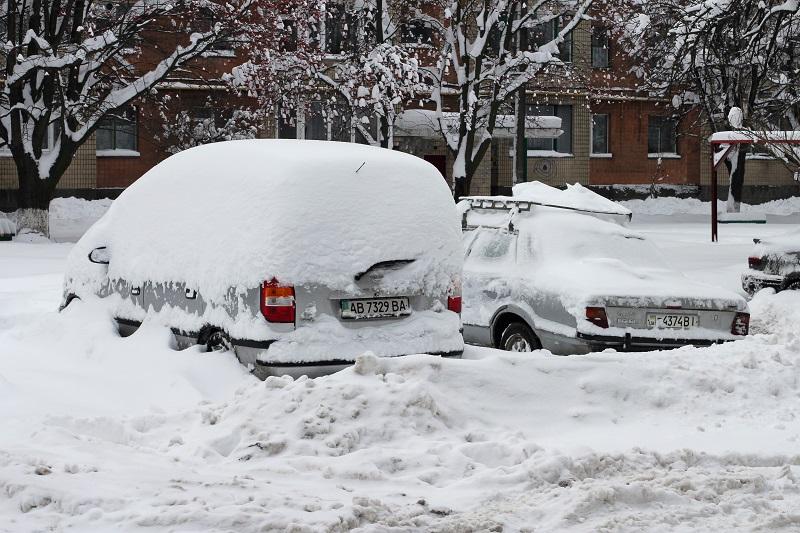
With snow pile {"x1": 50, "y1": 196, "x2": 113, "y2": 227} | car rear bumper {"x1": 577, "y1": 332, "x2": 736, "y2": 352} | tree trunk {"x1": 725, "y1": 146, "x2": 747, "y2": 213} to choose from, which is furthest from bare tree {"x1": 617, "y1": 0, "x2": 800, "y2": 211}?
snow pile {"x1": 50, "y1": 196, "x2": 113, "y2": 227}

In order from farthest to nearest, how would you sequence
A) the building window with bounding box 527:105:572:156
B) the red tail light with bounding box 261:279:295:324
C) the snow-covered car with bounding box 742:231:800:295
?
the building window with bounding box 527:105:572:156 → the snow-covered car with bounding box 742:231:800:295 → the red tail light with bounding box 261:279:295:324

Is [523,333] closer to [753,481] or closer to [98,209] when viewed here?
[753,481]

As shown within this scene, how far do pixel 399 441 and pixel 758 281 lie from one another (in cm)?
915

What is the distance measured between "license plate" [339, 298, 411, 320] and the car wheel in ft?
6.35

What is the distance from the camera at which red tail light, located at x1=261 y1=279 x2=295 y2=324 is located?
715cm

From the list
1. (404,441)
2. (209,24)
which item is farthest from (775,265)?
(209,24)

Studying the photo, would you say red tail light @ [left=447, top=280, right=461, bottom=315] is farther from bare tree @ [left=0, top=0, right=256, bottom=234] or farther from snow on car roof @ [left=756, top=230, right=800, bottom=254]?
bare tree @ [left=0, top=0, right=256, bottom=234]

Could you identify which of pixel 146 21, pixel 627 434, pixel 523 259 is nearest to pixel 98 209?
pixel 146 21

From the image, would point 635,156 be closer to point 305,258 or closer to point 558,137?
point 558,137

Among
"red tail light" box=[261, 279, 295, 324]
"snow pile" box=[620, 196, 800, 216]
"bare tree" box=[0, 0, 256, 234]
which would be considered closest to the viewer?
"red tail light" box=[261, 279, 295, 324]

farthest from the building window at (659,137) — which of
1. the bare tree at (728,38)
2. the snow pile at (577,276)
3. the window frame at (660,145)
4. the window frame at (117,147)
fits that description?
the snow pile at (577,276)

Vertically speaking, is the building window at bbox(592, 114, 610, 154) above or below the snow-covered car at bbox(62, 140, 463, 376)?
above

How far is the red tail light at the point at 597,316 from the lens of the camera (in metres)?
8.71

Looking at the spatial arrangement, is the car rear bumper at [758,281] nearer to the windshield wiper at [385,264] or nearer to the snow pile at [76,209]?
the windshield wiper at [385,264]
